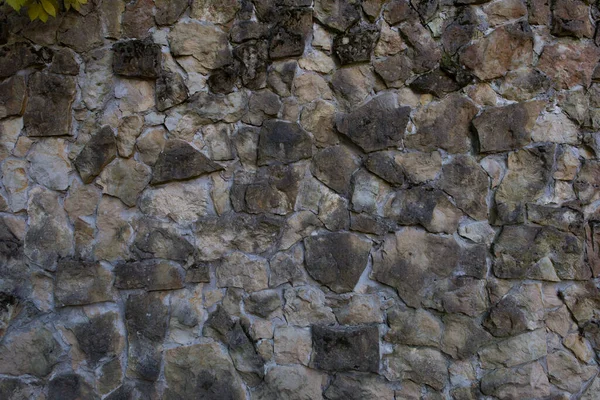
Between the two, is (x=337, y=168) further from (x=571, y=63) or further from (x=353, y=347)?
(x=571, y=63)

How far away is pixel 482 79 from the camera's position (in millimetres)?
1980

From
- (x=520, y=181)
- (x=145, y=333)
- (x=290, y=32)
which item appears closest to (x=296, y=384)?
(x=145, y=333)

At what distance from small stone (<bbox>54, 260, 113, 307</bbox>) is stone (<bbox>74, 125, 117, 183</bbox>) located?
36 cm

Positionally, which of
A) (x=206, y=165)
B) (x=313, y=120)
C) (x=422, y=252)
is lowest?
(x=422, y=252)

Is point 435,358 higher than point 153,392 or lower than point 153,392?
higher

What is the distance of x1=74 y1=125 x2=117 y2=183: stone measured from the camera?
2.07m

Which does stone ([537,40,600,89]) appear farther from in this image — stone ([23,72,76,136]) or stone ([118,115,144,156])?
stone ([23,72,76,136])

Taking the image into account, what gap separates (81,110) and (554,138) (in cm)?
185

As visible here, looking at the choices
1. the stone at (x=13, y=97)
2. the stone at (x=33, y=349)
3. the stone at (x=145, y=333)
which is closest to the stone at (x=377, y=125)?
the stone at (x=145, y=333)

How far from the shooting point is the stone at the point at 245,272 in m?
2.06

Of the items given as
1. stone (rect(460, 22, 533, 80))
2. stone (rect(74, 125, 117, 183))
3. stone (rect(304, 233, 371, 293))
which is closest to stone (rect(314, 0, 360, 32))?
stone (rect(460, 22, 533, 80))

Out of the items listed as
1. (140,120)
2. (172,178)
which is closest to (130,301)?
(172,178)

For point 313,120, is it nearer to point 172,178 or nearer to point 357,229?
point 357,229

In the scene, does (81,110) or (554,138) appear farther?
(81,110)
